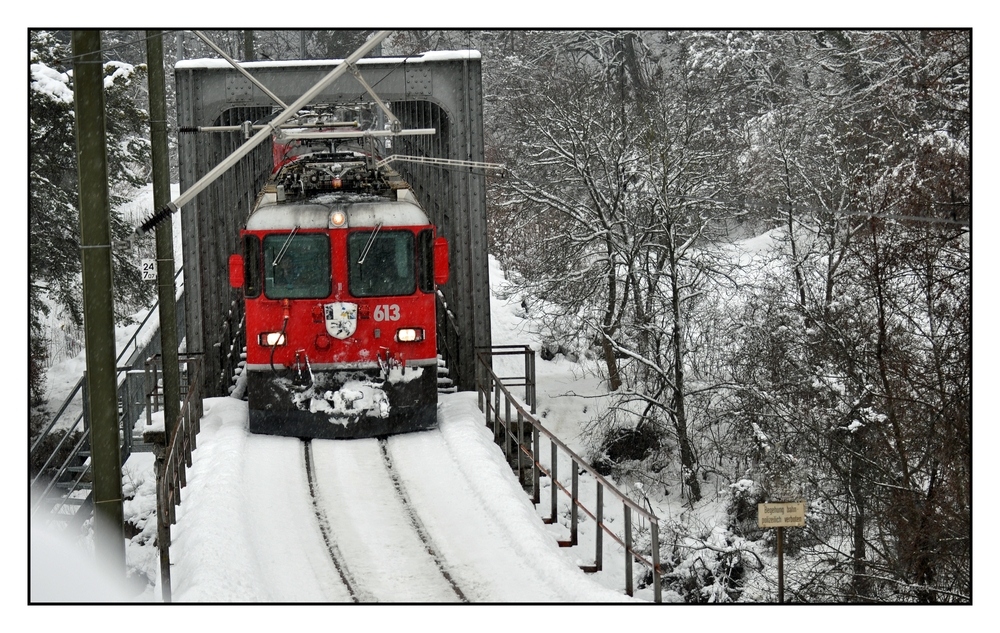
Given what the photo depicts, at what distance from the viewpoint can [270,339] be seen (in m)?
13.1

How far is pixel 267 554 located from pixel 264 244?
15.0ft

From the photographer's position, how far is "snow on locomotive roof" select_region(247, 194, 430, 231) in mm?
13133

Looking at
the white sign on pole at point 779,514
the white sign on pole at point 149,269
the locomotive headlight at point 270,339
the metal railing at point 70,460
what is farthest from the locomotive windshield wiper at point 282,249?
the white sign on pole at point 779,514

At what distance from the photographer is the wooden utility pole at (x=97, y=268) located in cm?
790

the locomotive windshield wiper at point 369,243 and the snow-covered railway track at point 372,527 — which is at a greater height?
the locomotive windshield wiper at point 369,243

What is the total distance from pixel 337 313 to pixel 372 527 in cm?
337

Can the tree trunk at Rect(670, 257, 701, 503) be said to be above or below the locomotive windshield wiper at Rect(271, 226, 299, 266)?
below

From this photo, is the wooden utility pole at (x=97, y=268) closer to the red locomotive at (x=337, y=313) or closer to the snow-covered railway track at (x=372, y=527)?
the snow-covered railway track at (x=372, y=527)

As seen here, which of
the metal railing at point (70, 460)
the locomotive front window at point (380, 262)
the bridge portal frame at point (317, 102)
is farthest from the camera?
the bridge portal frame at point (317, 102)

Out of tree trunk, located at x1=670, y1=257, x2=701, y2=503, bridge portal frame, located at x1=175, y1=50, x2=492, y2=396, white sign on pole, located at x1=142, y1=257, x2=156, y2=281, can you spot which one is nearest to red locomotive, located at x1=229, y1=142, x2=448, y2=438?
white sign on pole, located at x1=142, y1=257, x2=156, y2=281

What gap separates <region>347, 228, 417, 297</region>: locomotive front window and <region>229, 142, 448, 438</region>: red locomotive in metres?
0.01

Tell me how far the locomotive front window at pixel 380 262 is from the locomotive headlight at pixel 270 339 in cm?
99

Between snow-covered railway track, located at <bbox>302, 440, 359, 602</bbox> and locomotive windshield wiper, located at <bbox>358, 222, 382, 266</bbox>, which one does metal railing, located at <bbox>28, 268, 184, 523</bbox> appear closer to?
snow-covered railway track, located at <bbox>302, 440, 359, 602</bbox>

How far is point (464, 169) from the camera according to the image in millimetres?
16844
